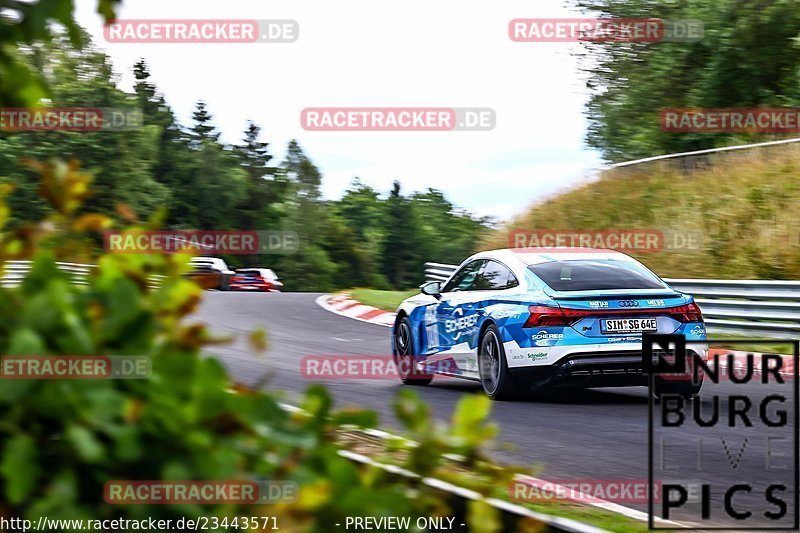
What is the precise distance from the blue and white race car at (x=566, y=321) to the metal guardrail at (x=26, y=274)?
7678 millimetres

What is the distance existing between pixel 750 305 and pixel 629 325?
25.3 feet

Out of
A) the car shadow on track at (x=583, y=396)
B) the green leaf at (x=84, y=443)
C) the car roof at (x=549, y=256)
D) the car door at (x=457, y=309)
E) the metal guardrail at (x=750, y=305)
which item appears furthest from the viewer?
the metal guardrail at (x=750, y=305)

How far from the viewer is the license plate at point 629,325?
1023 centimetres

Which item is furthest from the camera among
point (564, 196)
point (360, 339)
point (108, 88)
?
point (108, 88)

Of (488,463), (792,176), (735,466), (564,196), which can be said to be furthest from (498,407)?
(564,196)

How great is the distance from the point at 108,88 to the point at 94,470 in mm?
64613

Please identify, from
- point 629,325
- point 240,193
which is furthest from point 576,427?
point 240,193

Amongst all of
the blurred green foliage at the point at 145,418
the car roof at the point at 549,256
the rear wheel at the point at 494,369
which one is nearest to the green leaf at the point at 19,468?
the blurred green foliage at the point at 145,418

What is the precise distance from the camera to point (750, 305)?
56.8 feet

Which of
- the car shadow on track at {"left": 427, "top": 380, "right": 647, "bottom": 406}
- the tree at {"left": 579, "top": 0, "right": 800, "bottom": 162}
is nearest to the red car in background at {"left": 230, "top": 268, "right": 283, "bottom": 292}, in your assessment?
the tree at {"left": 579, "top": 0, "right": 800, "bottom": 162}

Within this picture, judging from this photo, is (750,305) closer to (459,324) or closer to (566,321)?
(459,324)

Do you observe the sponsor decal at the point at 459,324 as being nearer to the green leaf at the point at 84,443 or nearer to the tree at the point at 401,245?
the green leaf at the point at 84,443

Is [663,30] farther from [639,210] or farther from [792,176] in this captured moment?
[792,176]

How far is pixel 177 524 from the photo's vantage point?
207 centimetres
